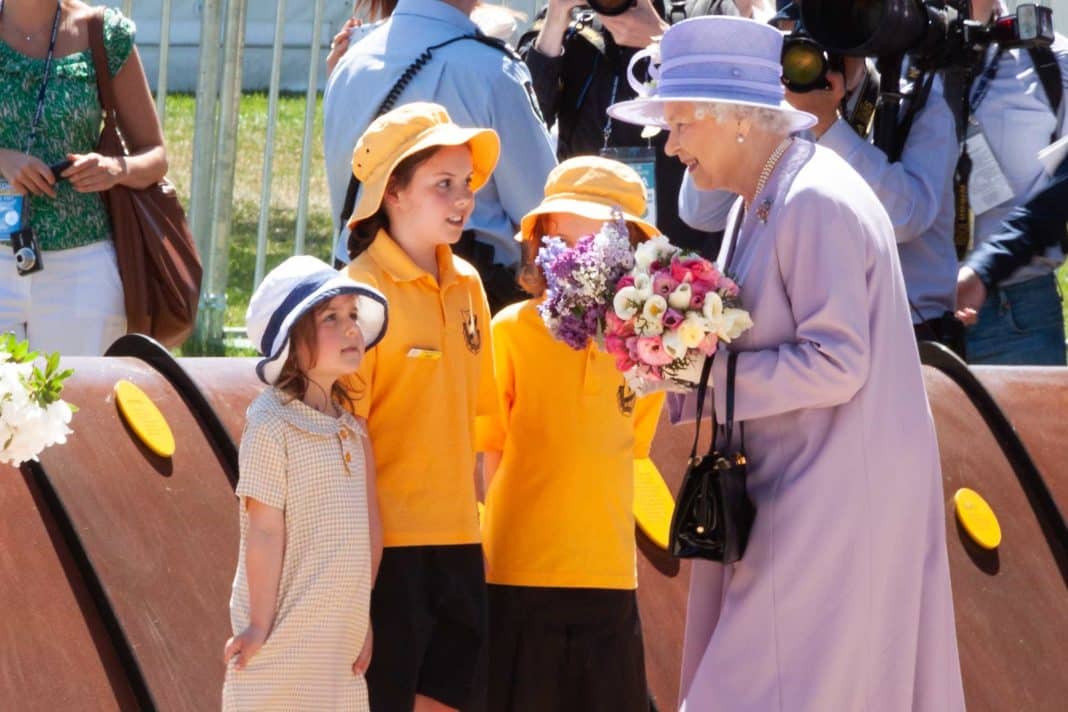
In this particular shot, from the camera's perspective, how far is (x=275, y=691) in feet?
12.3

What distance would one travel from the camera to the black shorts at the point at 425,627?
3998mm

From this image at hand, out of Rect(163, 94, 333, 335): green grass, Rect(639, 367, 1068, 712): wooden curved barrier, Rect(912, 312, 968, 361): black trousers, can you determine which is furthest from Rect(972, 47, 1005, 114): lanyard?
Rect(163, 94, 333, 335): green grass

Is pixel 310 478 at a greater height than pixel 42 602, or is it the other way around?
pixel 310 478

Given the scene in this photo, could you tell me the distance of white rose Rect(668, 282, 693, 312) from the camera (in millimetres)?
3512

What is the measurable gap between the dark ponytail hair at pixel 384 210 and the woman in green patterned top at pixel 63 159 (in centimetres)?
120

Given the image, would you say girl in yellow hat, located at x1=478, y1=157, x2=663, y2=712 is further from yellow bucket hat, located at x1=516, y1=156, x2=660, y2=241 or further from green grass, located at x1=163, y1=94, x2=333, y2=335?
green grass, located at x1=163, y1=94, x2=333, y2=335

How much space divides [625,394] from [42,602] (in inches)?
51.9

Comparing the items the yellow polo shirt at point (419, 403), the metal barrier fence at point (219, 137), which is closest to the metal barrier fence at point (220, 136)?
the metal barrier fence at point (219, 137)

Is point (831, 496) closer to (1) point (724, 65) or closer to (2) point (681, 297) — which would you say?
(2) point (681, 297)

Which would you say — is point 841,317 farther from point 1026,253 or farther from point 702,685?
point 1026,253

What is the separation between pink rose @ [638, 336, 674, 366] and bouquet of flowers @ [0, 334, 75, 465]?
40.7 inches

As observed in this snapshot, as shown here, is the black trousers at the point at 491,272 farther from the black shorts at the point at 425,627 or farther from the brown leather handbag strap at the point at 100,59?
the black shorts at the point at 425,627

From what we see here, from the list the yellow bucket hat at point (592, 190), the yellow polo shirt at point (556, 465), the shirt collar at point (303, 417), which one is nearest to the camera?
the shirt collar at point (303, 417)

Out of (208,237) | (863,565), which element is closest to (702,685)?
(863,565)
